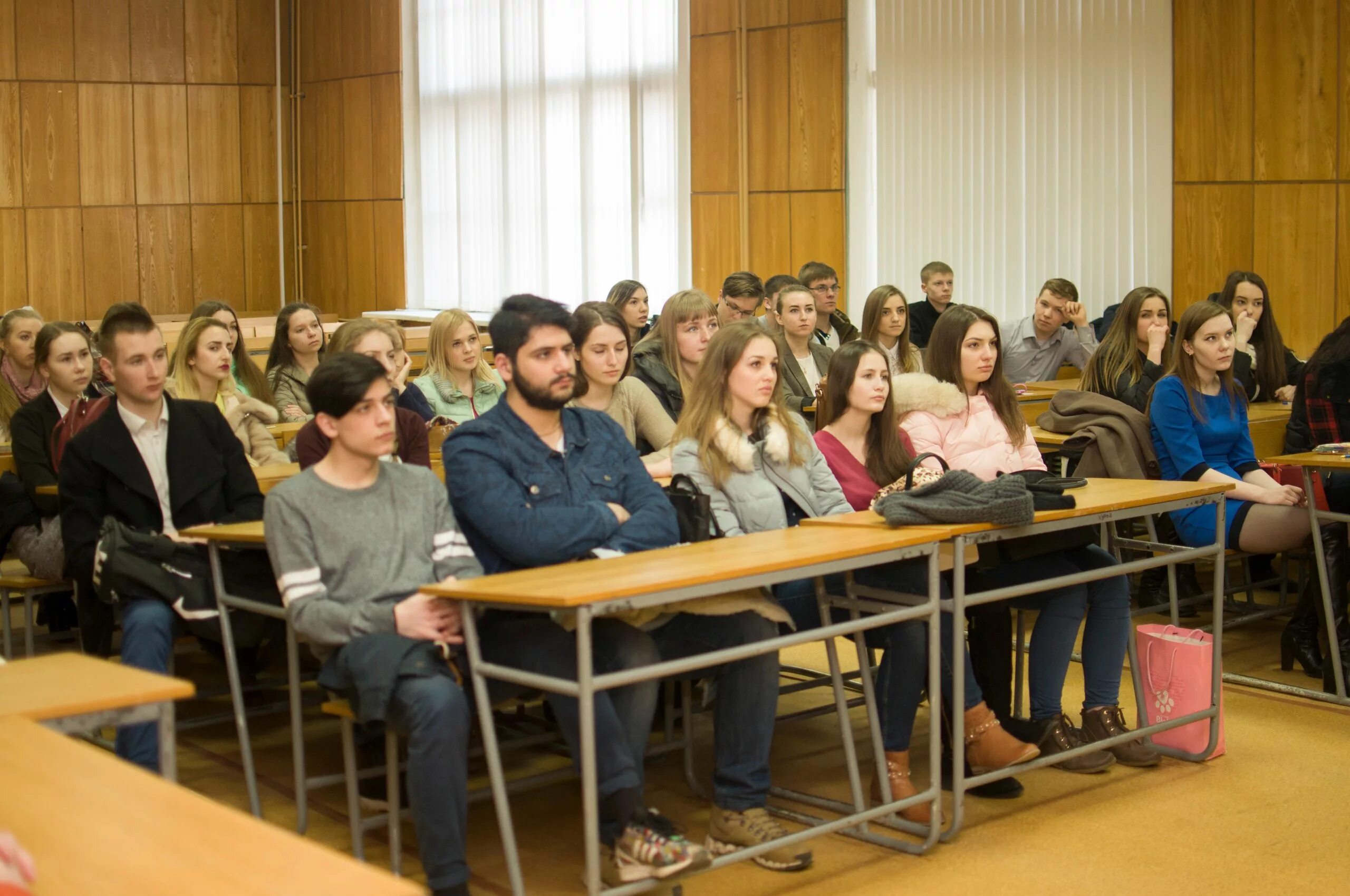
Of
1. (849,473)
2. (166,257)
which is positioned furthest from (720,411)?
(166,257)

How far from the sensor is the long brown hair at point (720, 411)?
3.65 metres

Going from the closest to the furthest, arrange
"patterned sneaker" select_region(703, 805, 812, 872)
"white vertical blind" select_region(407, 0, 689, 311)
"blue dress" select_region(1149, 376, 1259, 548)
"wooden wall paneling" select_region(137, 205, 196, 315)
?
1. "patterned sneaker" select_region(703, 805, 812, 872)
2. "blue dress" select_region(1149, 376, 1259, 548)
3. "white vertical blind" select_region(407, 0, 689, 311)
4. "wooden wall paneling" select_region(137, 205, 196, 315)

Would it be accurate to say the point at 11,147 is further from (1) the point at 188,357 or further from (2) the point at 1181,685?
(2) the point at 1181,685

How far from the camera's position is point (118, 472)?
3713 millimetres

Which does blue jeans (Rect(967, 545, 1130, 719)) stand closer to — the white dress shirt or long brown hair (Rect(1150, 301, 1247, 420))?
long brown hair (Rect(1150, 301, 1247, 420))

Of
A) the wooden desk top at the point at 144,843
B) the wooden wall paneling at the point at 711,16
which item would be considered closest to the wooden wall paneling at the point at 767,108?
the wooden wall paneling at the point at 711,16

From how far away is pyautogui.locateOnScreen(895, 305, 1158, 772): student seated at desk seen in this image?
379 centimetres

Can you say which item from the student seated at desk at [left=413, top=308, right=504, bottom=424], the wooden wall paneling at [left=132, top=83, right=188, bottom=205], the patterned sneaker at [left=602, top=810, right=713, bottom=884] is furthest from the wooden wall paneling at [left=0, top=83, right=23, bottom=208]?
the patterned sneaker at [left=602, top=810, right=713, bottom=884]

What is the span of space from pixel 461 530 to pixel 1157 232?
572cm

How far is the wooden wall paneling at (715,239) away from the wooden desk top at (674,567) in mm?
6484

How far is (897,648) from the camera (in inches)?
136

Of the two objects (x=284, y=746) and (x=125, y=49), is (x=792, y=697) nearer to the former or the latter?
(x=284, y=746)

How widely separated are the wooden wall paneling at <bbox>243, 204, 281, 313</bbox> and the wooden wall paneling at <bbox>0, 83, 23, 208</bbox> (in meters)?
1.87

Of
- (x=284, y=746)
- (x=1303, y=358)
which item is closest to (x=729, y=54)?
(x=1303, y=358)
